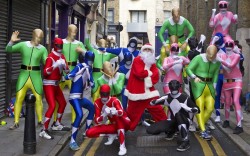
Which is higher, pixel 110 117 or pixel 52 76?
pixel 52 76

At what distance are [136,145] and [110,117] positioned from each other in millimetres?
940

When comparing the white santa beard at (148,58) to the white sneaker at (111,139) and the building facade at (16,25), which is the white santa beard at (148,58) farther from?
the building facade at (16,25)

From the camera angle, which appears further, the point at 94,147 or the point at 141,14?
the point at 141,14

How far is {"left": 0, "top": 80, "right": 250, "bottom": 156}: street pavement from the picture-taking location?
772 centimetres

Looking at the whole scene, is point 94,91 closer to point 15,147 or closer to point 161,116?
point 161,116

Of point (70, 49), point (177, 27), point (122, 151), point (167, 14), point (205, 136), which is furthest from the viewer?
point (167, 14)

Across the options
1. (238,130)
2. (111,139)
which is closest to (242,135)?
(238,130)

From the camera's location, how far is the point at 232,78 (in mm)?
9742

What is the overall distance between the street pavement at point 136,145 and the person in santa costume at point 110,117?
34 centimetres

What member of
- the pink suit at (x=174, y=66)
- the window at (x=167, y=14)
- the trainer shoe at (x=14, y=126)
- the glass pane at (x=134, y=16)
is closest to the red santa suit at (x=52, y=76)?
the trainer shoe at (x=14, y=126)

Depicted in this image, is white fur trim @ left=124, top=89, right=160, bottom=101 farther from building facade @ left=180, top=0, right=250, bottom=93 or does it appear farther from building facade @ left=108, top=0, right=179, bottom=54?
building facade @ left=108, top=0, right=179, bottom=54

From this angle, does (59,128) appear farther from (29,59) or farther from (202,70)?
(202,70)

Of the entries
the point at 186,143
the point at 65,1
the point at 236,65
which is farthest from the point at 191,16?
the point at 186,143

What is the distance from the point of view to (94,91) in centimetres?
1030
